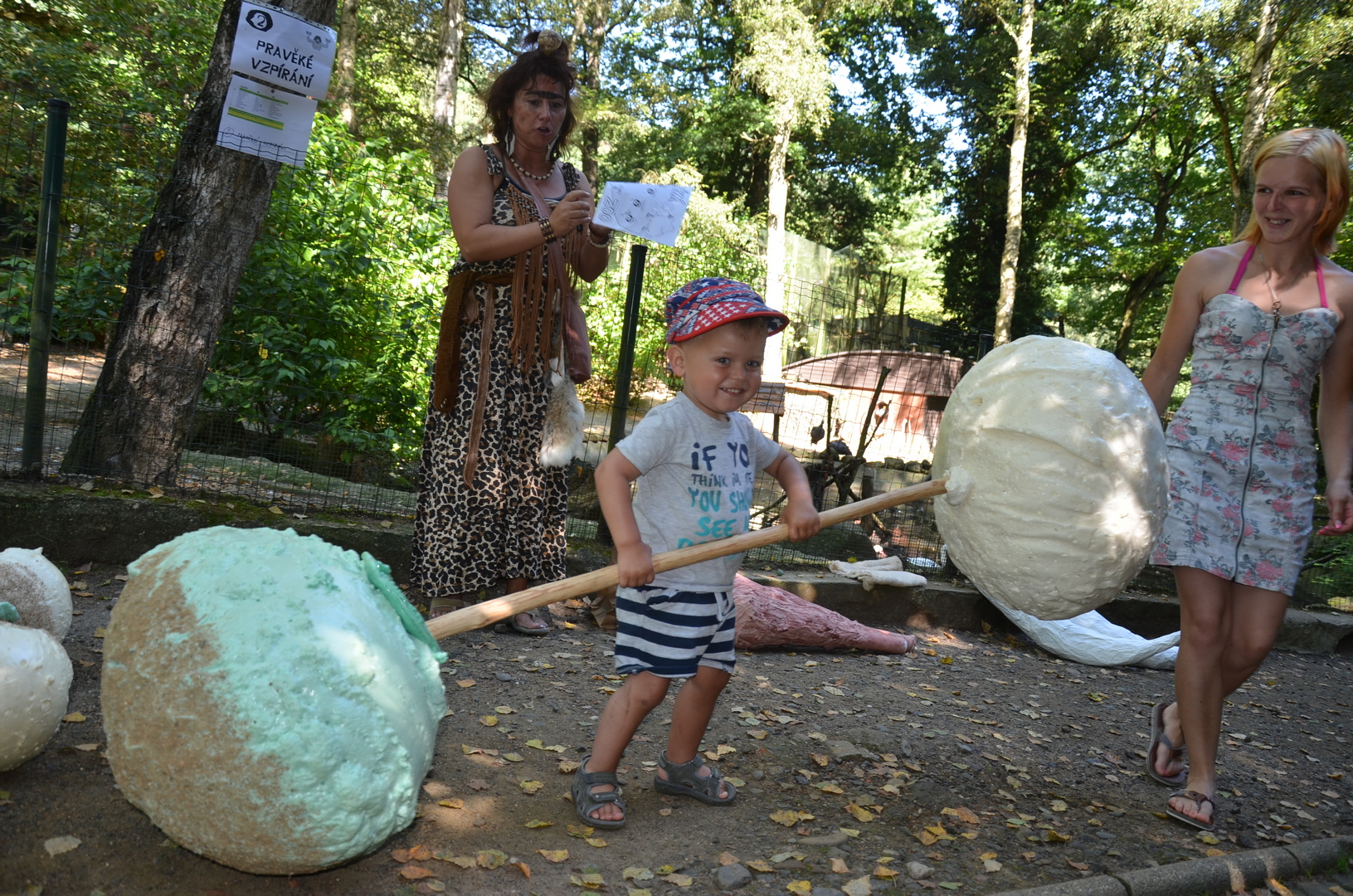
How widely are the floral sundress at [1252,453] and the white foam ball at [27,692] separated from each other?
344 cm

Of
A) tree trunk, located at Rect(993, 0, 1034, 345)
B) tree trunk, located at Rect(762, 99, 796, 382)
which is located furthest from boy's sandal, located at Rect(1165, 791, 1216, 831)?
tree trunk, located at Rect(993, 0, 1034, 345)

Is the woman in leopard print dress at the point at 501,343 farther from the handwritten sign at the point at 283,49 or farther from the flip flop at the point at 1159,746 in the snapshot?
the flip flop at the point at 1159,746

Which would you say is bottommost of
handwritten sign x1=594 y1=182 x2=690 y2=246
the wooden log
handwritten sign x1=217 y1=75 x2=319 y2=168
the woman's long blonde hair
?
the wooden log

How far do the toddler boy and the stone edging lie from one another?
109 centimetres

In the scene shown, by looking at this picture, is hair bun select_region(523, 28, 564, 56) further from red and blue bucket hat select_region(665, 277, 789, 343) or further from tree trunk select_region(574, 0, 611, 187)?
tree trunk select_region(574, 0, 611, 187)

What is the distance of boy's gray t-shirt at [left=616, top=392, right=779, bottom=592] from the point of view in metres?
2.71

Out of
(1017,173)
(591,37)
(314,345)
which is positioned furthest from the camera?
(591,37)

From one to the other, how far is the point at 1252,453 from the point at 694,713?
213 cm

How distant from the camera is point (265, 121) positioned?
4.77 metres

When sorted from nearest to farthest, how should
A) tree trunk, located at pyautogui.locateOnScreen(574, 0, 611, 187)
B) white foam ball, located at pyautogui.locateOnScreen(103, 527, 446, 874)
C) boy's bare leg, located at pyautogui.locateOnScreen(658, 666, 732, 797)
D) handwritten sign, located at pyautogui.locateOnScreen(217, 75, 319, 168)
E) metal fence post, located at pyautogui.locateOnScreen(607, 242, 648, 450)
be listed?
white foam ball, located at pyautogui.locateOnScreen(103, 527, 446, 874) < boy's bare leg, located at pyautogui.locateOnScreen(658, 666, 732, 797) < handwritten sign, located at pyautogui.locateOnScreen(217, 75, 319, 168) < metal fence post, located at pyautogui.locateOnScreen(607, 242, 648, 450) < tree trunk, located at pyautogui.locateOnScreen(574, 0, 611, 187)

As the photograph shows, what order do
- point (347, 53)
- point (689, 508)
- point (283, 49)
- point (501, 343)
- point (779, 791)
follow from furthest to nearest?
1. point (347, 53)
2. point (283, 49)
3. point (501, 343)
4. point (779, 791)
5. point (689, 508)

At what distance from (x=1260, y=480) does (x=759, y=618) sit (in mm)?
2451

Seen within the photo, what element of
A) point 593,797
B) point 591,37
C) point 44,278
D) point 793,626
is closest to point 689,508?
point 593,797

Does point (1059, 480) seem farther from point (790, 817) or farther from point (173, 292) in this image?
point (173, 292)
